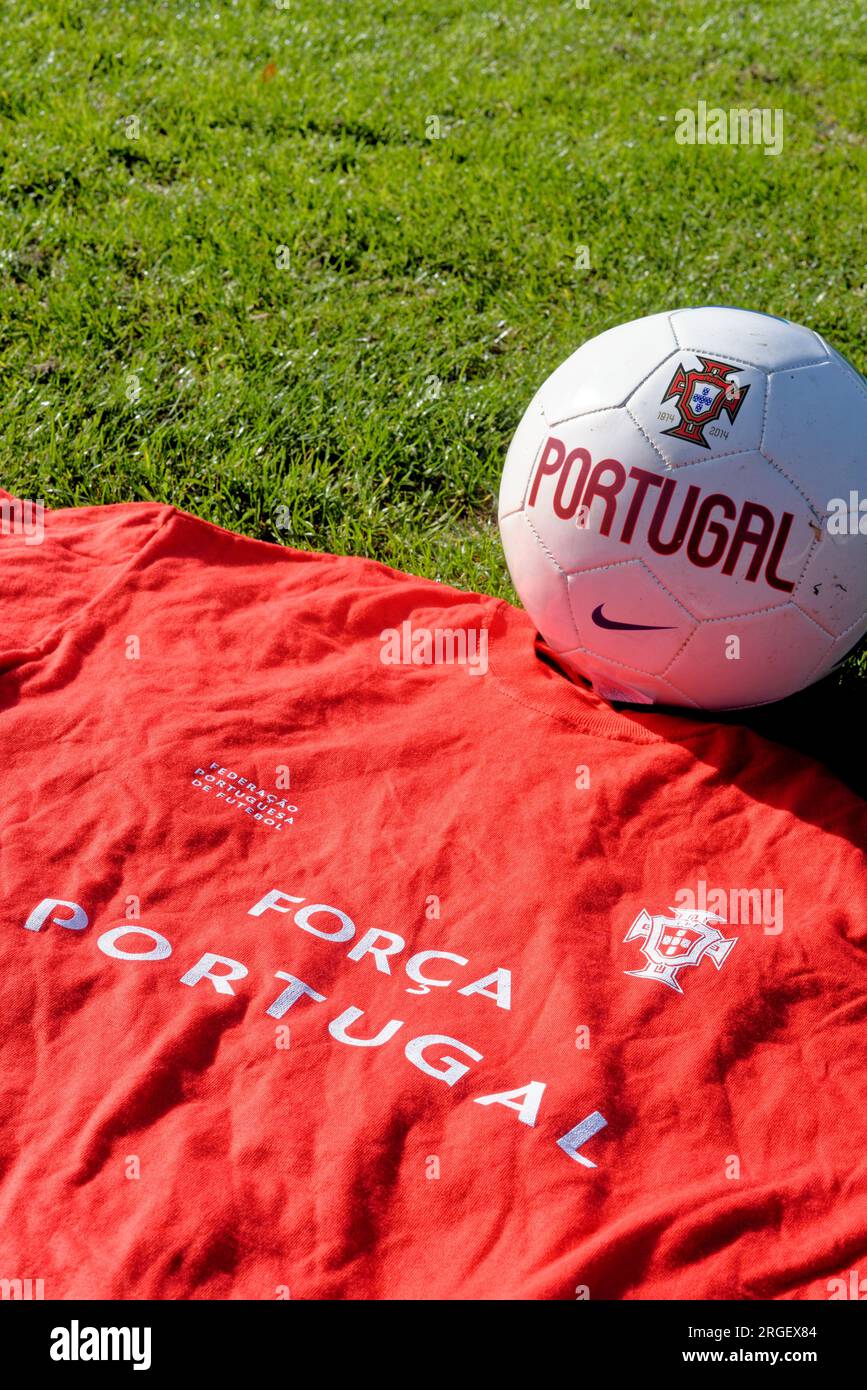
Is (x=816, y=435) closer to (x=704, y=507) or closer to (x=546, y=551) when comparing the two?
(x=704, y=507)


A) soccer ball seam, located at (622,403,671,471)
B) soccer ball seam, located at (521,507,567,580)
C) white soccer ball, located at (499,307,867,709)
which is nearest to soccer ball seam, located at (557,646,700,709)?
white soccer ball, located at (499,307,867,709)

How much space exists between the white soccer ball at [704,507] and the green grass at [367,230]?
85cm

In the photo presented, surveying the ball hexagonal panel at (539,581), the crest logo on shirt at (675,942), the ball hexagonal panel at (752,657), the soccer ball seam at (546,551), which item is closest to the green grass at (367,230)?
the ball hexagonal panel at (539,581)

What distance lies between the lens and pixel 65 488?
164 inches

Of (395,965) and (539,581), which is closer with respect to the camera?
(395,965)

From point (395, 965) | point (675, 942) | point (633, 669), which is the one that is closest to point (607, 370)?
point (633, 669)

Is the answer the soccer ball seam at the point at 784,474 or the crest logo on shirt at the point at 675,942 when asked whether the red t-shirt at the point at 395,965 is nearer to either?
the crest logo on shirt at the point at 675,942

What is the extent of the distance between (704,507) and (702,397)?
259 millimetres

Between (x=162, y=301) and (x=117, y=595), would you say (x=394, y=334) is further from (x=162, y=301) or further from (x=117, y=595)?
(x=117, y=595)

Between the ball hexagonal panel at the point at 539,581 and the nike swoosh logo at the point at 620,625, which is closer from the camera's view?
the nike swoosh logo at the point at 620,625

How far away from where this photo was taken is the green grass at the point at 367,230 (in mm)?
4336

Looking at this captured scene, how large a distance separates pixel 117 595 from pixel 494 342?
2.06m

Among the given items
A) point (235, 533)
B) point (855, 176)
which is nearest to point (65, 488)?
point (235, 533)

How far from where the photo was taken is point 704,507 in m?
2.93
